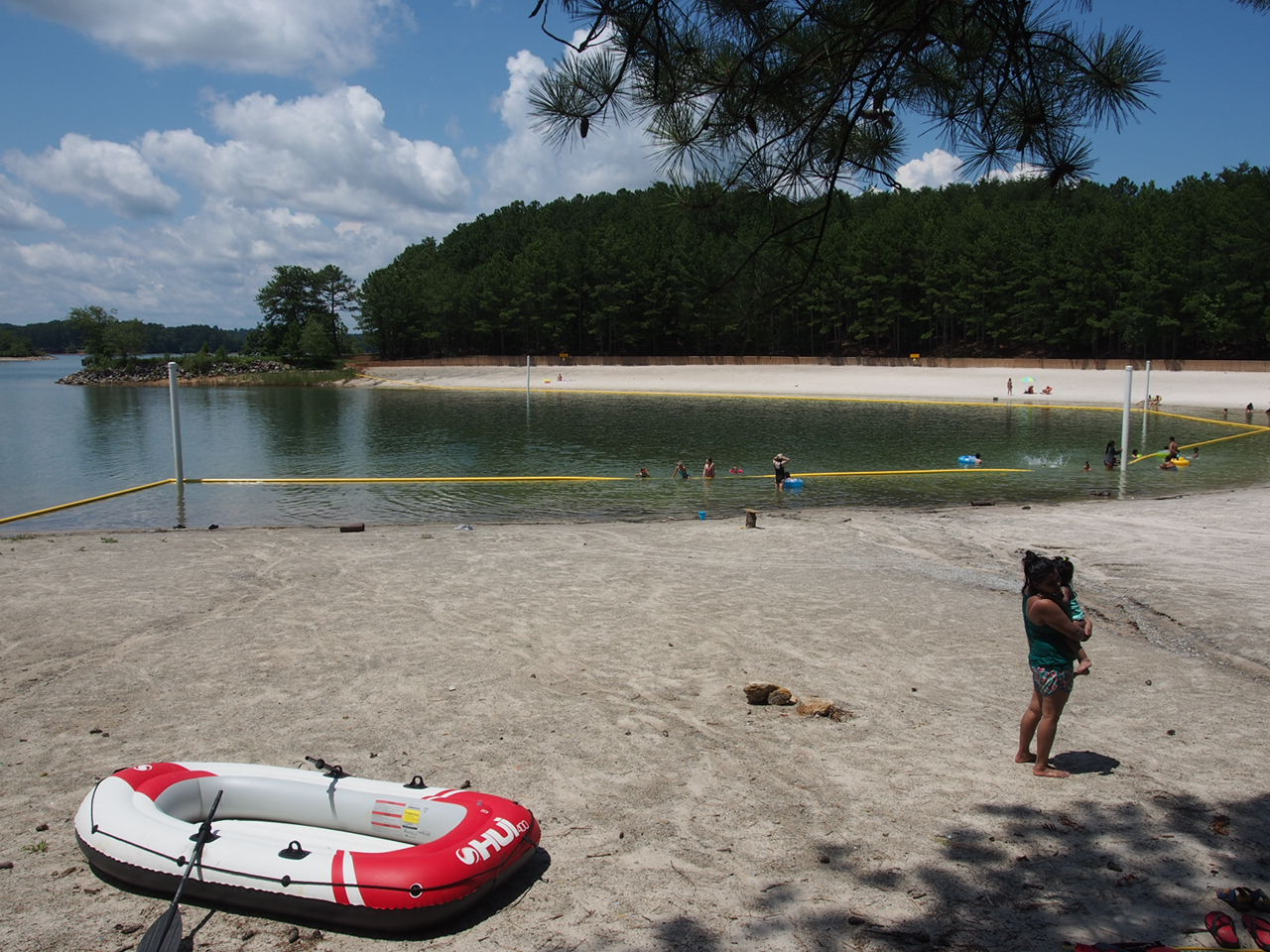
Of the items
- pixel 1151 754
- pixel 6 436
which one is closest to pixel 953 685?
pixel 1151 754

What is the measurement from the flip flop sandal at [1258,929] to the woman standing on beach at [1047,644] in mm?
1663

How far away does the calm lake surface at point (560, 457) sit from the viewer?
22.0 m

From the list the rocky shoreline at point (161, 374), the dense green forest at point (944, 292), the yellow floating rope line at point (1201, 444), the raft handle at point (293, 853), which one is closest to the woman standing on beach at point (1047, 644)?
the raft handle at point (293, 853)

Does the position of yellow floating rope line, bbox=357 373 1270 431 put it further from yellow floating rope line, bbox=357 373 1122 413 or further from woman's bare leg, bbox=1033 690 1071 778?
woman's bare leg, bbox=1033 690 1071 778

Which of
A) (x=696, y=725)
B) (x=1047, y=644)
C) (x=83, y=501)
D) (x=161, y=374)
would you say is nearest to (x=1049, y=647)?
(x=1047, y=644)

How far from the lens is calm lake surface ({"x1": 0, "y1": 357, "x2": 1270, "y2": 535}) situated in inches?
867

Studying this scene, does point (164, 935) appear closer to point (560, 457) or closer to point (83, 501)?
point (83, 501)

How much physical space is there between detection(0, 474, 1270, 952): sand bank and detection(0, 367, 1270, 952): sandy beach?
0.03 meters

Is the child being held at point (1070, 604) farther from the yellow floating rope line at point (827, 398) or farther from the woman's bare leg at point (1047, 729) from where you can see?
the yellow floating rope line at point (827, 398)

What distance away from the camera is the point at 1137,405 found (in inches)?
1986

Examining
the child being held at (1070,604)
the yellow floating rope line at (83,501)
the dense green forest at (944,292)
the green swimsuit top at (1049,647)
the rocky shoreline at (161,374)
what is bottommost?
the yellow floating rope line at (83,501)

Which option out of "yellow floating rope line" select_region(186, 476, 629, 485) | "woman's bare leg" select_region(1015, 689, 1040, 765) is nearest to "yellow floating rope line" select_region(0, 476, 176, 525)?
"yellow floating rope line" select_region(186, 476, 629, 485)

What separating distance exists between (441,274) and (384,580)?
106m

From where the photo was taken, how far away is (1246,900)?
164 inches
